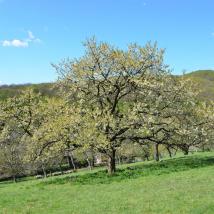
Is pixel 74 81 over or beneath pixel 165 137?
over

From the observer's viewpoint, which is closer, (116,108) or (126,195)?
(126,195)

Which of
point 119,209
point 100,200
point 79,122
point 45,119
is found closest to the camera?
point 119,209

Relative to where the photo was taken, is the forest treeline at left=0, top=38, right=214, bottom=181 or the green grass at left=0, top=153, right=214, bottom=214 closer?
the green grass at left=0, top=153, right=214, bottom=214

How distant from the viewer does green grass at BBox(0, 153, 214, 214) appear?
19.8 meters

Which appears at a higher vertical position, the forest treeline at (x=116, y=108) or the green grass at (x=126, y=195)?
the forest treeline at (x=116, y=108)

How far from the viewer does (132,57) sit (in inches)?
1460

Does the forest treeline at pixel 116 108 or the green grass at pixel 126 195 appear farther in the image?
the forest treeline at pixel 116 108

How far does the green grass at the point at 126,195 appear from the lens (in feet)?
65.1

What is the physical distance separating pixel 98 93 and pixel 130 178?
959cm

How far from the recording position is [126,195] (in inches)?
960

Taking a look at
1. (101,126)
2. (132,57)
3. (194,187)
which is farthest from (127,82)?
(194,187)

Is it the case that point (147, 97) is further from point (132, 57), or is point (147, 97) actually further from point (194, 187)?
point (194, 187)

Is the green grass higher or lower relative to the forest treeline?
lower

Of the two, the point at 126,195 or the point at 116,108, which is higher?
the point at 116,108
